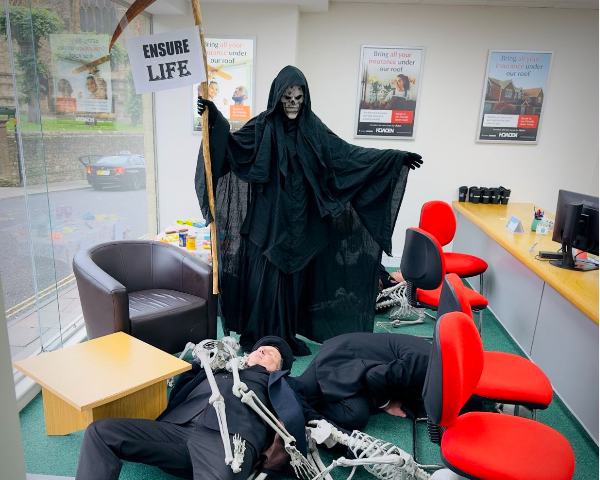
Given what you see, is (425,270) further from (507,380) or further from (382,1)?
(382,1)

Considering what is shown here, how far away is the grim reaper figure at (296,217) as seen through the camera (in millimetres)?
2922

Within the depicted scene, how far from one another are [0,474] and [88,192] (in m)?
2.79

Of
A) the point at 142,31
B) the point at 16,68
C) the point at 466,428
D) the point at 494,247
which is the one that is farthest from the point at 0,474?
the point at 142,31

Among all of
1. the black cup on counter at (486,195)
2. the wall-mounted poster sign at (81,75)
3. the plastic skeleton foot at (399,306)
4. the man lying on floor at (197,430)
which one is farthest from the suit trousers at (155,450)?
the black cup on counter at (486,195)

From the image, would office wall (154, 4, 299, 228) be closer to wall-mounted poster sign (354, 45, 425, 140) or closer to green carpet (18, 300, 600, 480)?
wall-mounted poster sign (354, 45, 425, 140)

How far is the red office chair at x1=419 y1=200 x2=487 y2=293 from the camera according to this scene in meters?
3.63

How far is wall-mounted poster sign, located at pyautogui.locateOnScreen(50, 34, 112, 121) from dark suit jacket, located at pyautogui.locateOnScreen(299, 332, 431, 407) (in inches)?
91.5

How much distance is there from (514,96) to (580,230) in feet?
7.30

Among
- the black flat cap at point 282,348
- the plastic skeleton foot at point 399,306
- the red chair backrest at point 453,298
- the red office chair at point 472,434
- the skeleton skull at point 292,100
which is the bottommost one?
the plastic skeleton foot at point 399,306

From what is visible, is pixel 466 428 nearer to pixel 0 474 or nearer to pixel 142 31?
pixel 0 474

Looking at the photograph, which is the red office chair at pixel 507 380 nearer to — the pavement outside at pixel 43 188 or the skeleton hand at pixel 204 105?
the skeleton hand at pixel 204 105

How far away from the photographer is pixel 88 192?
352cm

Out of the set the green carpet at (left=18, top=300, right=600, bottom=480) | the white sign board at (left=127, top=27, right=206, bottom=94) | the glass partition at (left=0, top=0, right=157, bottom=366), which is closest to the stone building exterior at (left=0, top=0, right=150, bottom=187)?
the glass partition at (left=0, top=0, right=157, bottom=366)

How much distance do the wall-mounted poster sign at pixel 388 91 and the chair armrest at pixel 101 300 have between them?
304 centimetres
